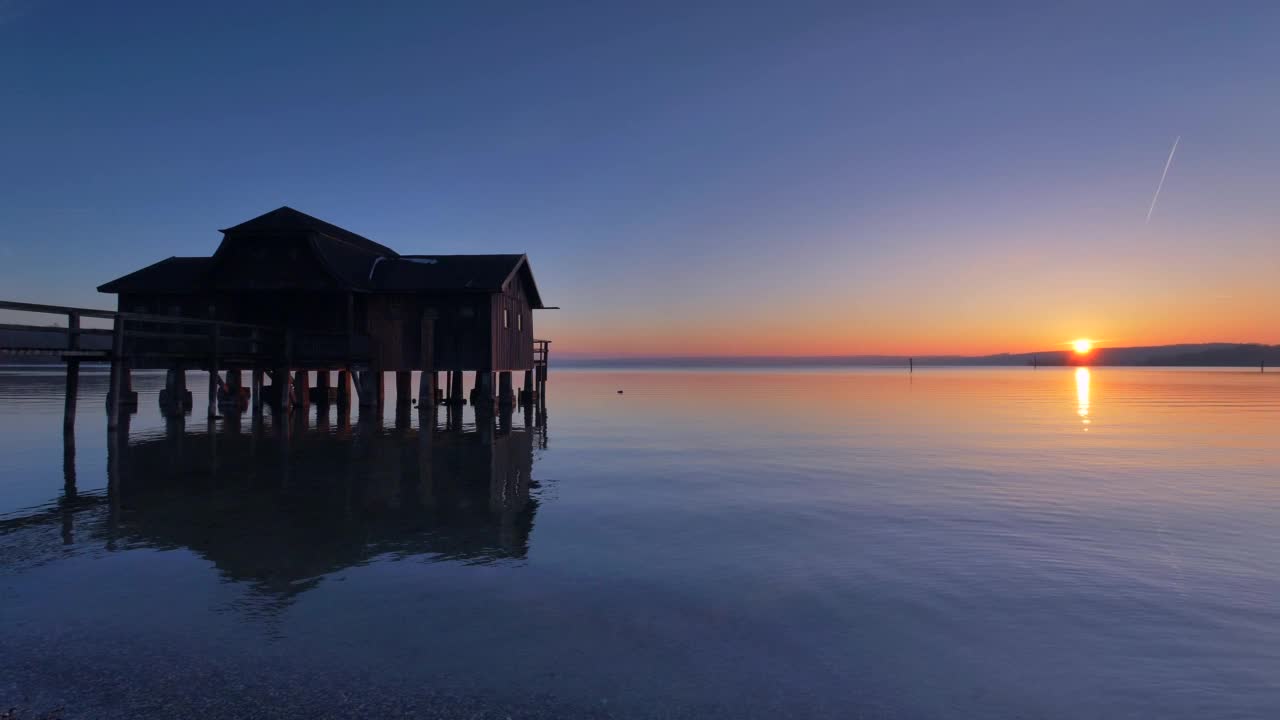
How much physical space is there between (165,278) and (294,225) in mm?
8162

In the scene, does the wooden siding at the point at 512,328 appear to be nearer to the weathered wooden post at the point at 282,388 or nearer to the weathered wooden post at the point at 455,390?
the weathered wooden post at the point at 455,390

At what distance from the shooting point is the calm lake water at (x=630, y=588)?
546 centimetres

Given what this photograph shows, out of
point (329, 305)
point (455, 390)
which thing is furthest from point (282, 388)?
point (455, 390)

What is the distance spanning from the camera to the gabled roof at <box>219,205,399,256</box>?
1219 inches

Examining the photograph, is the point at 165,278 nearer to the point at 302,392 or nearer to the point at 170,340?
the point at 170,340

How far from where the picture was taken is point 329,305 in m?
32.1

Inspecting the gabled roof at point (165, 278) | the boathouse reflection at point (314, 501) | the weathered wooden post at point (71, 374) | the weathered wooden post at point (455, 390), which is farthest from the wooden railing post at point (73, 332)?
the weathered wooden post at point (455, 390)

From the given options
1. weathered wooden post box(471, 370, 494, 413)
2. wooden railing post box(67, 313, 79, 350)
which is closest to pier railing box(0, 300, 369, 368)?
wooden railing post box(67, 313, 79, 350)

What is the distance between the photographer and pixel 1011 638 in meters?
6.73

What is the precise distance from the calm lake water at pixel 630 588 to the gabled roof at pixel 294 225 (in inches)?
593

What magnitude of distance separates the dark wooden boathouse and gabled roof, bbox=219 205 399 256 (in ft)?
0.17

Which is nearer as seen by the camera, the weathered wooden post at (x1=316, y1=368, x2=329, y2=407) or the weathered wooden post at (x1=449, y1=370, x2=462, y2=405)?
the weathered wooden post at (x1=316, y1=368, x2=329, y2=407)

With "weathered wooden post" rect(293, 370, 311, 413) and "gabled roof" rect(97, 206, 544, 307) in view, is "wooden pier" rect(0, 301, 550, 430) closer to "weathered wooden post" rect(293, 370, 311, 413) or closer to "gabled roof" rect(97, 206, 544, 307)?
"weathered wooden post" rect(293, 370, 311, 413)

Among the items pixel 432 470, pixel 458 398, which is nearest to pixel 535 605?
pixel 432 470
